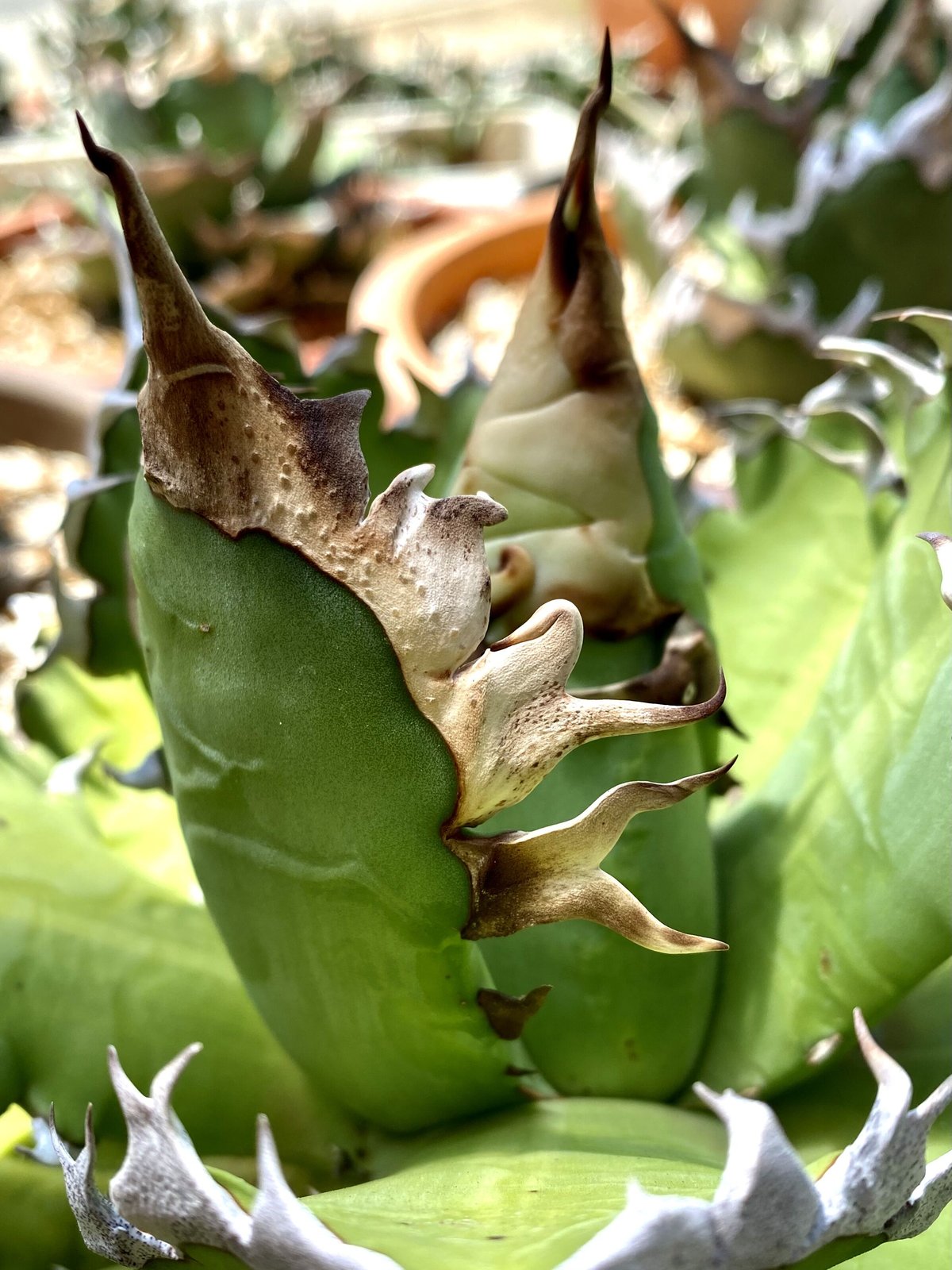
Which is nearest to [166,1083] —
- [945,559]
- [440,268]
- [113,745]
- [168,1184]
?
[168,1184]

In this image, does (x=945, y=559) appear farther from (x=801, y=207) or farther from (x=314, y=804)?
(x=801, y=207)

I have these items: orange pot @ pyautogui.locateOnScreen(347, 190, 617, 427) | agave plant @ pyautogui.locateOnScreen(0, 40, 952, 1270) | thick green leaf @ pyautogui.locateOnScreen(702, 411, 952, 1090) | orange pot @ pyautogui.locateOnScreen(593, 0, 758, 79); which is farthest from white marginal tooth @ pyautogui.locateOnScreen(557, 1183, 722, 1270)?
orange pot @ pyautogui.locateOnScreen(593, 0, 758, 79)

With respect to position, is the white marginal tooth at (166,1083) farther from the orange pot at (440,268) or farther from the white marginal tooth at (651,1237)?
the orange pot at (440,268)

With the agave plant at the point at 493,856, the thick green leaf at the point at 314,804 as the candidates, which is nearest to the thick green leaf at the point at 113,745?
the agave plant at the point at 493,856

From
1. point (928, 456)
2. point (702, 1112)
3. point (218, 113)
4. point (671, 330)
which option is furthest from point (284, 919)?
point (218, 113)

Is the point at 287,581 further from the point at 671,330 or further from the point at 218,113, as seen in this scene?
the point at 218,113

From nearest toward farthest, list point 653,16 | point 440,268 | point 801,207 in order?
point 801,207, point 440,268, point 653,16

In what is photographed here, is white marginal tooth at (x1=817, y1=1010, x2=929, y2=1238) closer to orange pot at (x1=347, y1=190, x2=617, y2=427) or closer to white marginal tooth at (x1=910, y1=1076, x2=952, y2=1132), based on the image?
white marginal tooth at (x1=910, y1=1076, x2=952, y2=1132)
